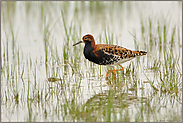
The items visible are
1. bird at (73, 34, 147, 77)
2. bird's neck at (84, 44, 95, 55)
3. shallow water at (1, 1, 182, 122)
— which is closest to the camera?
shallow water at (1, 1, 182, 122)

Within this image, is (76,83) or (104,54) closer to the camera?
(76,83)

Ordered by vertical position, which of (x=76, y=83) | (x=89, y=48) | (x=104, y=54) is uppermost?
(x=89, y=48)

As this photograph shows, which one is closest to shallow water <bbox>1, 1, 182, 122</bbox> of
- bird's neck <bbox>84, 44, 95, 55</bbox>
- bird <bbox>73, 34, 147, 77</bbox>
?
bird <bbox>73, 34, 147, 77</bbox>

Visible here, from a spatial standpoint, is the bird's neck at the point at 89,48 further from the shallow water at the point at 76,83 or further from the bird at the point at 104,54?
the shallow water at the point at 76,83

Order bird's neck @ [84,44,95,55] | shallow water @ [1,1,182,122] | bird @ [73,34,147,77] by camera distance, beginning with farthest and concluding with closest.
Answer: bird's neck @ [84,44,95,55], bird @ [73,34,147,77], shallow water @ [1,1,182,122]

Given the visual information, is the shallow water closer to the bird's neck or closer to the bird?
the bird

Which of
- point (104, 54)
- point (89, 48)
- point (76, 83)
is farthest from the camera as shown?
point (89, 48)

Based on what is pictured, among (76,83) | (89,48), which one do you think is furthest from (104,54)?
(76,83)

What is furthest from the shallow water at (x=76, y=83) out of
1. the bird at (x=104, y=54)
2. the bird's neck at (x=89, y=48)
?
the bird's neck at (x=89, y=48)

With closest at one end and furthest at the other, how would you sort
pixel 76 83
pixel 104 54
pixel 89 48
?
pixel 76 83 < pixel 104 54 < pixel 89 48

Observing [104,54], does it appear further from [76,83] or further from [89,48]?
[76,83]

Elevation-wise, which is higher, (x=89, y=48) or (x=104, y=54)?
(x=89, y=48)

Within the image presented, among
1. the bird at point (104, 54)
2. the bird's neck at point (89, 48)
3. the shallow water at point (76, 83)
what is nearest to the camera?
the shallow water at point (76, 83)

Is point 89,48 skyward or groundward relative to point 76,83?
skyward
